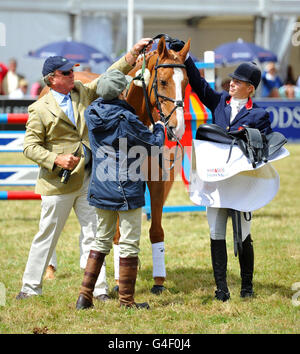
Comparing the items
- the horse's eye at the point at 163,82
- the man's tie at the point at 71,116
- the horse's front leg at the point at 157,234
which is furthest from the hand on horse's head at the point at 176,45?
the horse's front leg at the point at 157,234

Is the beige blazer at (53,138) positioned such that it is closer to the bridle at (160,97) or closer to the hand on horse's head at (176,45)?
the bridle at (160,97)

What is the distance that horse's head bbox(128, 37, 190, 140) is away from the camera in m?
5.16

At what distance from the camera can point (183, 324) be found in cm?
487

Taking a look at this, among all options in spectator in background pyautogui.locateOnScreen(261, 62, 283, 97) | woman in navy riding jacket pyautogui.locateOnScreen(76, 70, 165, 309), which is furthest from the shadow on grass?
spectator in background pyautogui.locateOnScreen(261, 62, 283, 97)

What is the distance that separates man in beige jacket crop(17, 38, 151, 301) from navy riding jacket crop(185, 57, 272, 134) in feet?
1.77

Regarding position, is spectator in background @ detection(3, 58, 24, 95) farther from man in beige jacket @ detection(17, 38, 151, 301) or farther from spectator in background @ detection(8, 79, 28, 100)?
man in beige jacket @ detection(17, 38, 151, 301)

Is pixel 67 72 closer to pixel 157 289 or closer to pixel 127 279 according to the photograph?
pixel 127 279

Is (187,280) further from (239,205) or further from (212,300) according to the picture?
(239,205)

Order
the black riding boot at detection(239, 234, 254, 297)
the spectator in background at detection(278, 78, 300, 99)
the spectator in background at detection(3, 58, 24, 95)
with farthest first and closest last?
the spectator in background at detection(278, 78, 300, 99) → the spectator in background at detection(3, 58, 24, 95) → the black riding boot at detection(239, 234, 254, 297)

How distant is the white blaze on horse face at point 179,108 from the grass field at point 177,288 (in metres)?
1.48

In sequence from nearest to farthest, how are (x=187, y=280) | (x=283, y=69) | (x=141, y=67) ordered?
(x=141, y=67)
(x=187, y=280)
(x=283, y=69)

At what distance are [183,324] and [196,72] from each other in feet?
7.13
